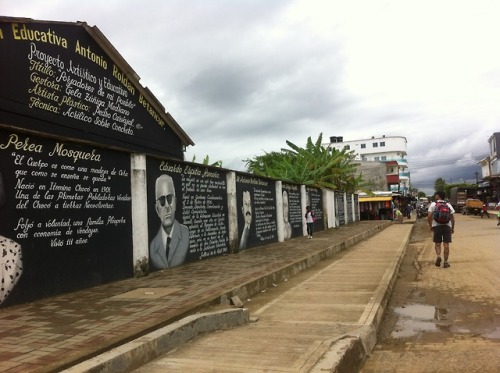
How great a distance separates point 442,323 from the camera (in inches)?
244

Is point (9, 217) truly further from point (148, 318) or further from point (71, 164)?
point (148, 318)

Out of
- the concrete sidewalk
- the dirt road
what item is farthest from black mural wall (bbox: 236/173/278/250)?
the dirt road

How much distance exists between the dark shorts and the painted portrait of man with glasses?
5975 millimetres

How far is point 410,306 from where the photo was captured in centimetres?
738

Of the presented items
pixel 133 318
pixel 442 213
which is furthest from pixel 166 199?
pixel 442 213

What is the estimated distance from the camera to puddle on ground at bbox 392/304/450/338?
595 cm

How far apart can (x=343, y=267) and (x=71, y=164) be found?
21.9 feet

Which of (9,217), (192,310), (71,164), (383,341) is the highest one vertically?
(71,164)

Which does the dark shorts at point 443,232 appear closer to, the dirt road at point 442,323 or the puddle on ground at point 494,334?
the dirt road at point 442,323

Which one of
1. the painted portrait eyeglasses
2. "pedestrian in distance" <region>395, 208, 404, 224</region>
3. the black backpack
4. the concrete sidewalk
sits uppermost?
the painted portrait eyeglasses

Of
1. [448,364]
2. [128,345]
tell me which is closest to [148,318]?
[128,345]

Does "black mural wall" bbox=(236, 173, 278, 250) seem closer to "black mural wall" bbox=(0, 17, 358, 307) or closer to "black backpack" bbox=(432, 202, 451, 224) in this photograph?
"black mural wall" bbox=(0, 17, 358, 307)

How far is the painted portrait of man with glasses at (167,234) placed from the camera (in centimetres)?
903

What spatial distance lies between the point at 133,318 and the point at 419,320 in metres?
3.94
